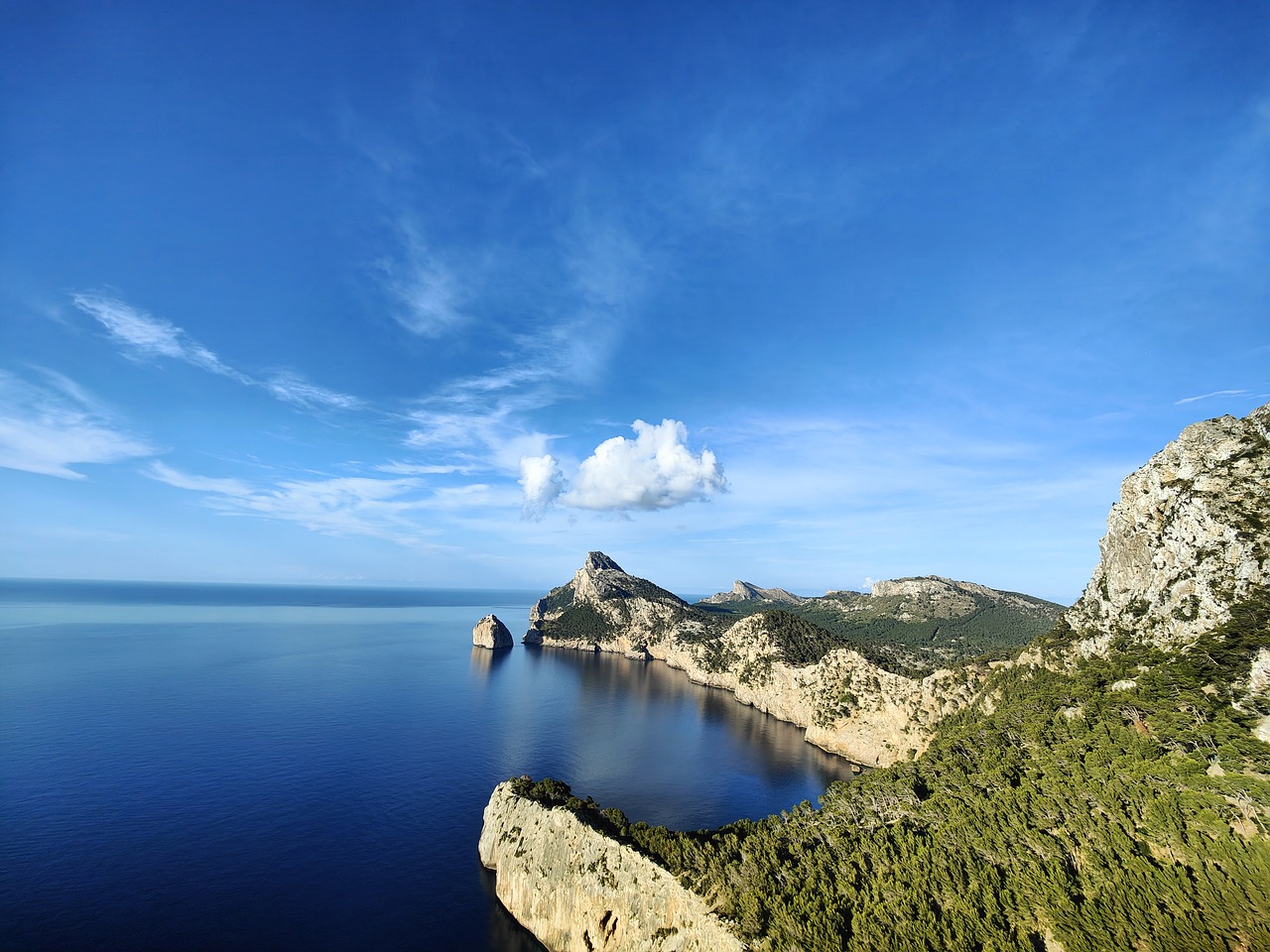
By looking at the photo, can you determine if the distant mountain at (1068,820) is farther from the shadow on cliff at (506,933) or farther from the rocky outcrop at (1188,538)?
the shadow on cliff at (506,933)

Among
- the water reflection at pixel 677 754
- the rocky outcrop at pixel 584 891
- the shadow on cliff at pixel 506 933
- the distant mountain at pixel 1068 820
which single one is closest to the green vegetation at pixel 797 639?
the water reflection at pixel 677 754

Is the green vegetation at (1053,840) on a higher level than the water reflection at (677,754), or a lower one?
higher

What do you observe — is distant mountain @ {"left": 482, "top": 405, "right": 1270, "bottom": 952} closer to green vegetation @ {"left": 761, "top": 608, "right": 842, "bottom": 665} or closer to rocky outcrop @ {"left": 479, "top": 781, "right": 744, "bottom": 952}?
rocky outcrop @ {"left": 479, "top": 781, "right": 744, "bottom": 952}

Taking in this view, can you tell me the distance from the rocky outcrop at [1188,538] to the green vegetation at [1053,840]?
147 inches

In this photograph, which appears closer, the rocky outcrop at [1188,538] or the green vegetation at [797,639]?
the rocky outcrop at [1188,538]

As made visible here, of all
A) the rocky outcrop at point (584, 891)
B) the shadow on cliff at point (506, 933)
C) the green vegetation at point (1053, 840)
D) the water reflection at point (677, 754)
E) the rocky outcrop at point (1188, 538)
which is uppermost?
the rocky outcrop at point (1188, 538)

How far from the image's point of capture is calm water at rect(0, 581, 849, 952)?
46562mm

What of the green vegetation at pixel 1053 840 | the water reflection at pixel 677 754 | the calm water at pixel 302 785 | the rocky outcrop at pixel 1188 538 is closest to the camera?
the green vegetation at pixel 1053 840

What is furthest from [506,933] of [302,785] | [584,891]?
[302,785]

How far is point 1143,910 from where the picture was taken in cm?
3116

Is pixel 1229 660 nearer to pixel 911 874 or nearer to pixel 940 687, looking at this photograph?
pixel 911 874

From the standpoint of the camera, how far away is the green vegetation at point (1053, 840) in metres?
31.6

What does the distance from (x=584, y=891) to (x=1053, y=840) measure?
35.7m

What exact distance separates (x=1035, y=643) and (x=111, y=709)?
540ft
